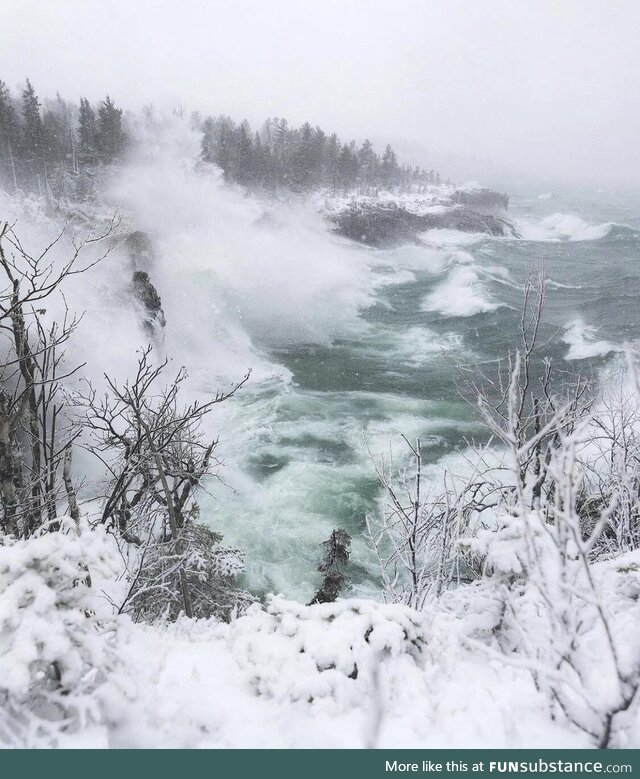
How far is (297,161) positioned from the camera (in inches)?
2761

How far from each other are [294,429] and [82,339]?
11.5 metres

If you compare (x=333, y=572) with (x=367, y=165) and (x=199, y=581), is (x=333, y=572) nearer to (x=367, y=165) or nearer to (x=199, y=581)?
(x=199, y=581)

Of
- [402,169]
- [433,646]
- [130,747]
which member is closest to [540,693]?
[433,646]

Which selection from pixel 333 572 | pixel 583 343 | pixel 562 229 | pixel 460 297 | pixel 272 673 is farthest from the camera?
pixel 562 229

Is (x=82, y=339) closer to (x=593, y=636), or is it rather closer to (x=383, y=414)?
(x=383, y=414)

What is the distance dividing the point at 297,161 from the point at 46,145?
109 feet

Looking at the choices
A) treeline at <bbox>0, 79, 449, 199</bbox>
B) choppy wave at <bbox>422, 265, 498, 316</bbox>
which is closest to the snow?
choppy wave at <bbox>422, 265, 498, 316</bbox>

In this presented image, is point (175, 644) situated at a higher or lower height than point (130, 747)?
lower

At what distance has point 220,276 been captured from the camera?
41.8 m

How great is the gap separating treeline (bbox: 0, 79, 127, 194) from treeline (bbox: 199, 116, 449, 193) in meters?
12.6

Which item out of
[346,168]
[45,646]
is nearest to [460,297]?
[45,646]

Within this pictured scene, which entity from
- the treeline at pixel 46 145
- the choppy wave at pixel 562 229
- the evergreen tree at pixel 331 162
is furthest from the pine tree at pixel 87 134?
the choppy wave at pixel 562 229

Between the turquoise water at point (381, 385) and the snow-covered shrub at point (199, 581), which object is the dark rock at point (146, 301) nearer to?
the turquoise water at point (381, 385)

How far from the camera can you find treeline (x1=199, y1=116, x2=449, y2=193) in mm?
→ 64875
